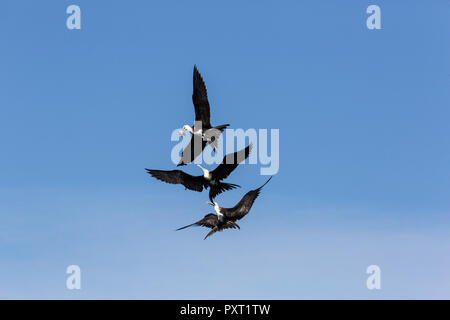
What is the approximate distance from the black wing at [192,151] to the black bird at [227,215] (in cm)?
316

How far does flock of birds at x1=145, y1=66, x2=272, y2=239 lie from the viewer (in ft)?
84.8

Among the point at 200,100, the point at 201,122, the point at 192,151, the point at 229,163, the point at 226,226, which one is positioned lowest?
the point at 226,226

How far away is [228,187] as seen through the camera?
26406 mm

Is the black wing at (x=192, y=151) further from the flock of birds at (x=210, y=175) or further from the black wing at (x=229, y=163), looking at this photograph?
the black wing at (x=229, y=163)

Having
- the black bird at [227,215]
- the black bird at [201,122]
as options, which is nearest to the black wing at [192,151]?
the black bird at [201,122]

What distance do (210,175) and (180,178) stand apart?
1434 millimetres

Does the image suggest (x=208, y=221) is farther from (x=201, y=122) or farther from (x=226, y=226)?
(x=201, y=122)

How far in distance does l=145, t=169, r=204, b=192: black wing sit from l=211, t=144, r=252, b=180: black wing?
0.85m

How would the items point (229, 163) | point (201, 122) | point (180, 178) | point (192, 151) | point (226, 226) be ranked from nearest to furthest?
point (226, 226) < point (229, 163) < point (180, 178) < point (201, 122) < point (192, 151)

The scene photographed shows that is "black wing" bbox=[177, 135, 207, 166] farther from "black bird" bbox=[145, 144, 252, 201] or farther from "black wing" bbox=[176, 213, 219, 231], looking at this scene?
"black wing" bbox=[176, 213, 219, 231]

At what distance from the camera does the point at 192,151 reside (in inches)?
1101

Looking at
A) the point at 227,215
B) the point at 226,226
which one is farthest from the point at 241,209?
the point at 226,226
